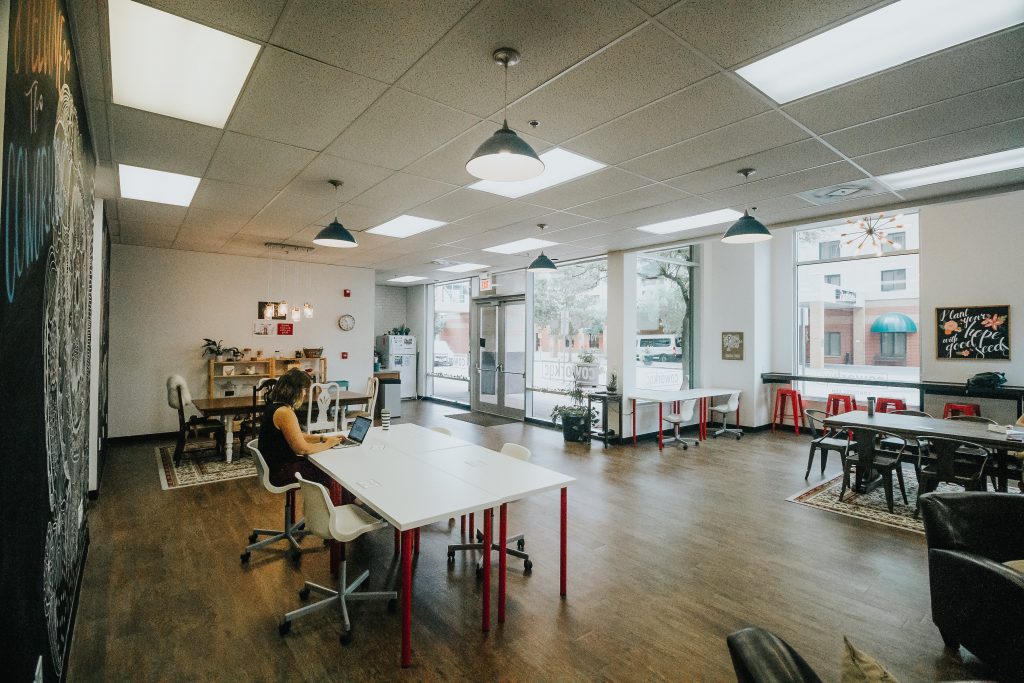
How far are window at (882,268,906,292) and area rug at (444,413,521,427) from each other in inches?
265

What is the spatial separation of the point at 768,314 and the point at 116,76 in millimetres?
9385

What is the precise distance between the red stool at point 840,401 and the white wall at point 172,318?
9.16 metres

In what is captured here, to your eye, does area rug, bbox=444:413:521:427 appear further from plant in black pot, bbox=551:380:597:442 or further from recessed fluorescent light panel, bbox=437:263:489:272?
recessed fluorescent light panel, bbox=437:263:489:272

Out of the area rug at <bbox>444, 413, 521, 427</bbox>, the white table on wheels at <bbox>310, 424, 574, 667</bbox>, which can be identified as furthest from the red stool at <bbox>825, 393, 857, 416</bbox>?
the white table on wheels at <bbox>310, 424, 574, 667</bbox>

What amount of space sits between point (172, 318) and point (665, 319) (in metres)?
8.34

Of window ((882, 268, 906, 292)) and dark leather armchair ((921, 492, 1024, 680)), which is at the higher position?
window ((882, 268, 906, 292))

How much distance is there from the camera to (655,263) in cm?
856

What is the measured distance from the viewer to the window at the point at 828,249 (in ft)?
26.8

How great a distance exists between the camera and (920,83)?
2.59 meters

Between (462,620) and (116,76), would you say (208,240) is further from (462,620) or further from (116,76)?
(462,620)

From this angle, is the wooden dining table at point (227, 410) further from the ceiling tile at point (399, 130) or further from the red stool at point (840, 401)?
the red stool at point (840, 401)

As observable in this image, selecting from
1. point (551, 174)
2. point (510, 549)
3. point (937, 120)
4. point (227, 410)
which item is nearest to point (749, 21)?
point (937, 120)

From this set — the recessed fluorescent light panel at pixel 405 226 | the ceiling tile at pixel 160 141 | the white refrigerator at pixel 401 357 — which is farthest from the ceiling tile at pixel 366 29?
the white refrigerator at pixel 401 357

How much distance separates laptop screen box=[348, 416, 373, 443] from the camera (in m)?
3.71
